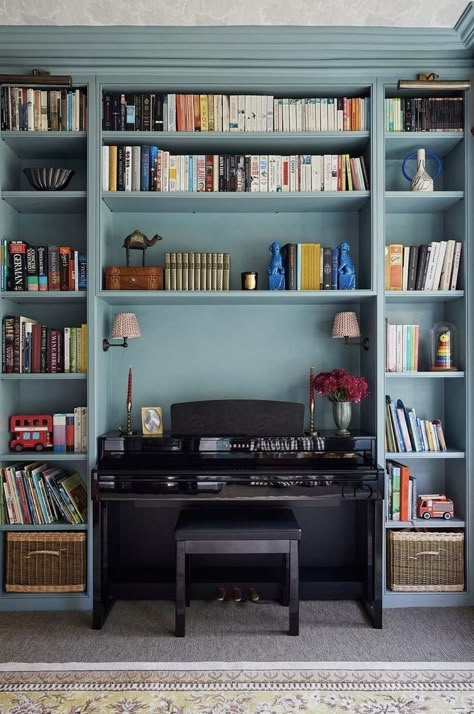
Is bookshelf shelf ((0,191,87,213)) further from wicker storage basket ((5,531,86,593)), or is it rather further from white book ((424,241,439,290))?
white book ((424,241,439,290))

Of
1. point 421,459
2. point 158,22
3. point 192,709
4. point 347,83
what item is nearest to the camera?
point 192,709

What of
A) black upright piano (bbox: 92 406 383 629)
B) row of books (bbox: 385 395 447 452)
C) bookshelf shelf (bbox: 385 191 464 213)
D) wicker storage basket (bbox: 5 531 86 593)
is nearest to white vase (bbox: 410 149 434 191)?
bookshelf shelf (bbox: 385 191 464 213)

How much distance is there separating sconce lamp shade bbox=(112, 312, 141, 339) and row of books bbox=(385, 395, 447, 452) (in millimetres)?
1365

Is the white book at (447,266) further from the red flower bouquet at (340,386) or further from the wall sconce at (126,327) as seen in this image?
the wall sconce at (126,327)

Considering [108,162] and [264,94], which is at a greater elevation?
[264,94]

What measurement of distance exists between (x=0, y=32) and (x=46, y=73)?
0.81 ft

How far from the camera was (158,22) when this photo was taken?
2479 millimetres

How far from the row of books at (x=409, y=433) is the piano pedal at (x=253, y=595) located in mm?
983

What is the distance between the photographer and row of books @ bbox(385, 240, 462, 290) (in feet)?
8.96

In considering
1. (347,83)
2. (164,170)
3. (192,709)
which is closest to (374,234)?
(347,83)

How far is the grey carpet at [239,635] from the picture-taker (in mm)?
2234

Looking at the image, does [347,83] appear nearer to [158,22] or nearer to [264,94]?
[264,94]

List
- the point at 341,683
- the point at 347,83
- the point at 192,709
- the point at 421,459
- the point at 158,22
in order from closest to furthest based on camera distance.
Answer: the point at 192,709 < the point at 341,683 < the point at 158,22 < the point at 347,83 < the point at 421,459

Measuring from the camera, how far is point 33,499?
8.73 feet
